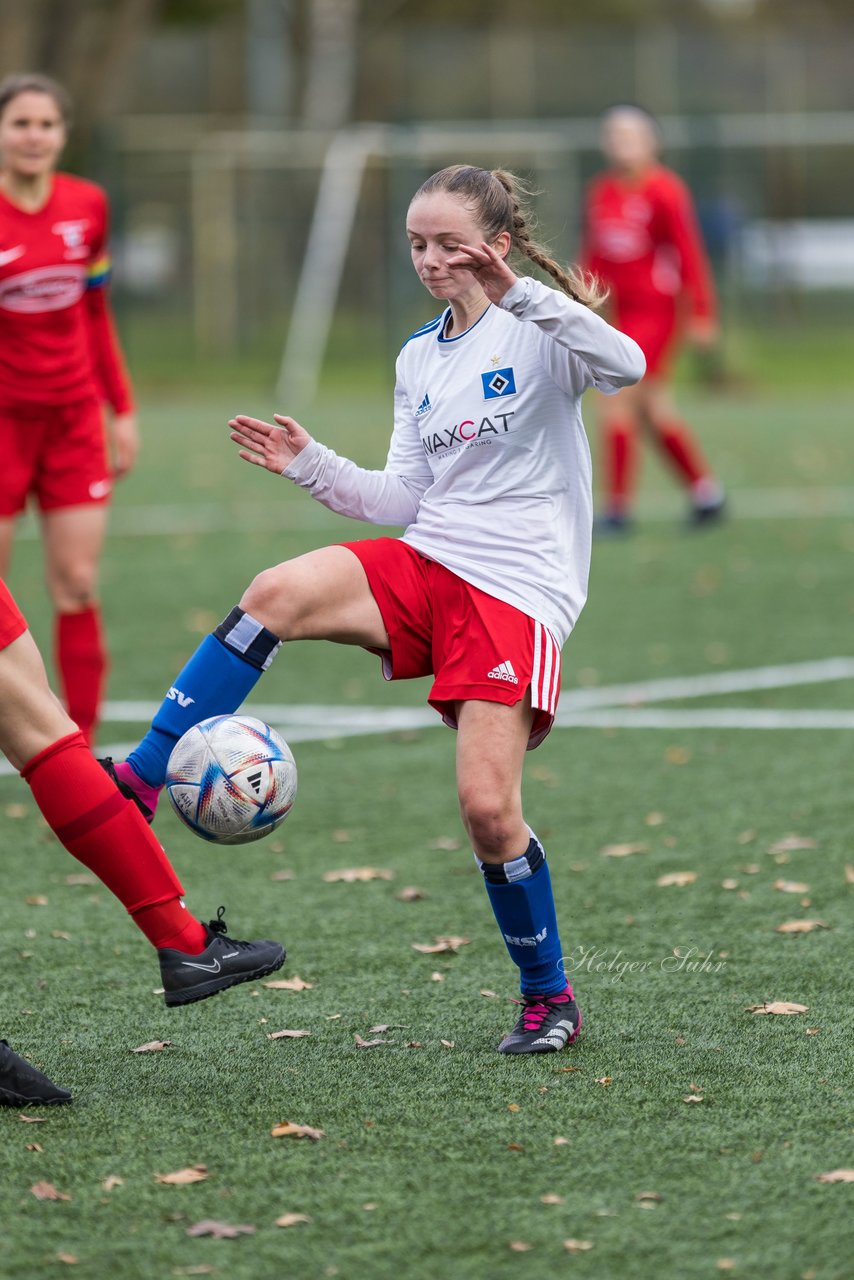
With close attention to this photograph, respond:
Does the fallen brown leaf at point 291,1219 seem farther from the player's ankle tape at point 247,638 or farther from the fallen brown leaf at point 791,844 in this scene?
the fallen brown leaf at point 791,844

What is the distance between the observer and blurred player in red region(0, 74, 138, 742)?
21.7 feet

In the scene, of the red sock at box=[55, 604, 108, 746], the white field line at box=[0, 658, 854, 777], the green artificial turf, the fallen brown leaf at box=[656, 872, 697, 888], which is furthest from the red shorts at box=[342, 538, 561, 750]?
the white field line at box=[0, 658, 854, 777]

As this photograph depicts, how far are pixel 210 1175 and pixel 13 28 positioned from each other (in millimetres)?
28611

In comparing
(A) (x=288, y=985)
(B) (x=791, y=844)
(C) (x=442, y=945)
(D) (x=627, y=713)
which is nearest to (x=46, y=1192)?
(A) (x=288, y=985)

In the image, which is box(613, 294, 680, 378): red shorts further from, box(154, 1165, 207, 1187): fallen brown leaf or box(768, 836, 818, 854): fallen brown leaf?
box(154, 1165, 207, 1187): fallen brown leaf

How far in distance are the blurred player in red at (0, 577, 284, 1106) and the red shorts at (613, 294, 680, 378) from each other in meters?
9.35

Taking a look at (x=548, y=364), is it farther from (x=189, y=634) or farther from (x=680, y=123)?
(x=680, y=123)

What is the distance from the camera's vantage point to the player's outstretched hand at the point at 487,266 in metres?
4.00

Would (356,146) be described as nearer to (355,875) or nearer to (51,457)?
(51,457)

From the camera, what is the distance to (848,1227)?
10.7ft

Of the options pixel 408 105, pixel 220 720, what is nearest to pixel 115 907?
pixel 220 720

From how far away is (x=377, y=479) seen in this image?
4.58m

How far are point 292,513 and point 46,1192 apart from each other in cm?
1143

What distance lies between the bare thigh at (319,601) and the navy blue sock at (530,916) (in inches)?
23.2
